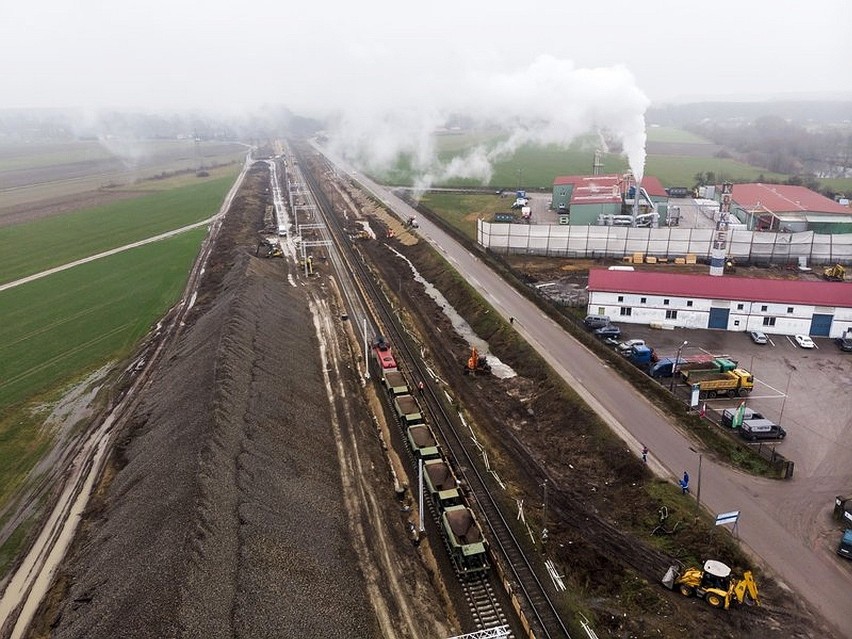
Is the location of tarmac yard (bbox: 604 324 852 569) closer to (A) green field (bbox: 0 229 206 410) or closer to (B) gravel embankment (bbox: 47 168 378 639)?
(B) gravel embankment (bbox: 47 168 378 639)

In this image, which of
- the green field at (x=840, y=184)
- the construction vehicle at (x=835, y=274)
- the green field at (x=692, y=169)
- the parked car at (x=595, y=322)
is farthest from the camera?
the green field at (x=692, y=169)

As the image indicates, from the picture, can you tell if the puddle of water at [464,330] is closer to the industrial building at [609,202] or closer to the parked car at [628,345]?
the parked car at [628,345]

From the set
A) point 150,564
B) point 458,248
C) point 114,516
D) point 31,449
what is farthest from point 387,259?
point 150,564

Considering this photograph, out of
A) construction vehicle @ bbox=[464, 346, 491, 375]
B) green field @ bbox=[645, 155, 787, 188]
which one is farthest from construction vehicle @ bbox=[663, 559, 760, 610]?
green field @ bbox=[645, 155, 787, 188]

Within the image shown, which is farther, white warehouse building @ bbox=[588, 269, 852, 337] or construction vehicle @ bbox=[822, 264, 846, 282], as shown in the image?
construction vehicle @ bbox=[822, 264, 846, 282]

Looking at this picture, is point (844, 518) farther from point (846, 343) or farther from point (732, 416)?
point (846, 343)

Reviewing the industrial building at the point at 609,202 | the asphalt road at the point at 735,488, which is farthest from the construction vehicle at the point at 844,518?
the industrial building at the point at 609,202
